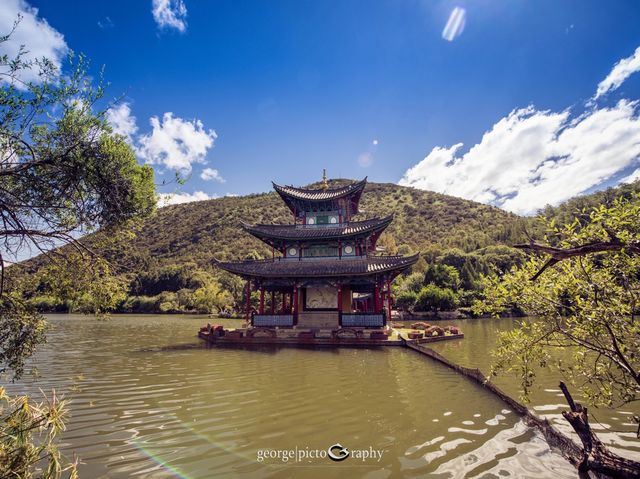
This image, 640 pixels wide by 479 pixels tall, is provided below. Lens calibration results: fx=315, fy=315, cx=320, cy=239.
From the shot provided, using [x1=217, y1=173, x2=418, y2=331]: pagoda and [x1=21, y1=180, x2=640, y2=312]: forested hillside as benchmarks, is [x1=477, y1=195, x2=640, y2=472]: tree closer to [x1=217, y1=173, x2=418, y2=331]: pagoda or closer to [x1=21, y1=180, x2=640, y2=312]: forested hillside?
[x1=21, y1=180, x2=640, y2=312]: forested hillside

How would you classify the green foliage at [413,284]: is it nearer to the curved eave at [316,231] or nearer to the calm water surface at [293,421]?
the curved eave at [316,231]

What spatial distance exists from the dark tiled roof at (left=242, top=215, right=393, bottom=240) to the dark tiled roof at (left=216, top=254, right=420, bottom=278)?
178 cm

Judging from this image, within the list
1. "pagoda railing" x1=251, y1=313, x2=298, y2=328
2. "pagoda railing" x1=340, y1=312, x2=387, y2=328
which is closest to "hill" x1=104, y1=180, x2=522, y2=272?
"pagoda railing" x1=340, y1=312, x2=387, y2=328

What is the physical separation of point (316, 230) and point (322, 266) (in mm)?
3344

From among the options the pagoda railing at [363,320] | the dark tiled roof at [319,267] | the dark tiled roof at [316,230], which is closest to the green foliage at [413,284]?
the dark tiled roof at [316,230]

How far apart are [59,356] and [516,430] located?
17.9 meters

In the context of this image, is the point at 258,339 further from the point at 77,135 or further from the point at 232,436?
the point at 77,135

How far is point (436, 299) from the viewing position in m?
40.1

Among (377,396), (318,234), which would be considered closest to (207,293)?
(318,234)

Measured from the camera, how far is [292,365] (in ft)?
39.5

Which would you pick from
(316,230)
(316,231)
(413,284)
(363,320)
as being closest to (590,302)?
(363,320)

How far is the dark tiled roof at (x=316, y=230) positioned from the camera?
68.5 ft

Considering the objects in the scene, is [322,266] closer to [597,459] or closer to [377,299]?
[377,299]

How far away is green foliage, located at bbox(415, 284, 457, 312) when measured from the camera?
131 feet
